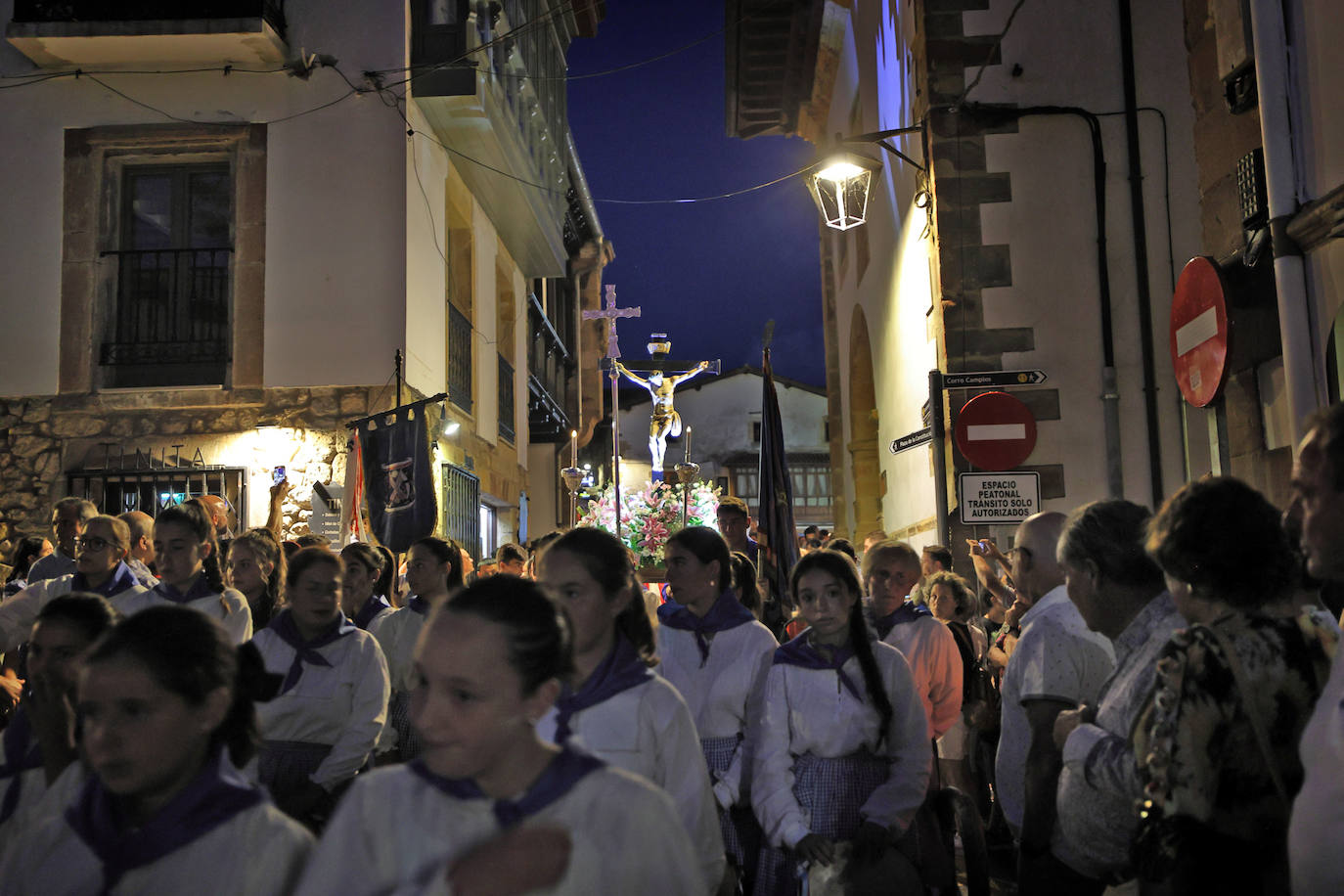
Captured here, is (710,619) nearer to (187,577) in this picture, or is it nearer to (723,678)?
(723,678)

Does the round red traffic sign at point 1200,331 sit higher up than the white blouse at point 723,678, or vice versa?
the round red traffic sign at point 1200,331

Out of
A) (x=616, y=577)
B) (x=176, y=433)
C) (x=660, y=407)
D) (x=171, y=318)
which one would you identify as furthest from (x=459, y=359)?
(x=616, y=577)

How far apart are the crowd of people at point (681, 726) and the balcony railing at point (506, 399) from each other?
12899 millimetres

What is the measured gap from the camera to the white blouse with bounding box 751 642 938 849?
13.2ft

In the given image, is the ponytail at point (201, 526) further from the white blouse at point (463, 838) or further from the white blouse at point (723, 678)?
the white blouse at point (463, 838)

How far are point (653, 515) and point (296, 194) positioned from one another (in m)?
5.46

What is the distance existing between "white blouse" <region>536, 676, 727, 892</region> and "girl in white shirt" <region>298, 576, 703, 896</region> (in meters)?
0.94

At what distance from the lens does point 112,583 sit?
5559mm

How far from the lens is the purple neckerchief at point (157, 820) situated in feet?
7.42

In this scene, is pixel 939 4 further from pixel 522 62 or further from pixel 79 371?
pixel 79 371

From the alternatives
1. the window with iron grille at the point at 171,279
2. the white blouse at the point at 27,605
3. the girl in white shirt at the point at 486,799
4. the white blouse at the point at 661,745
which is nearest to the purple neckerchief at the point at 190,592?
the white blouse at the point at 27,605

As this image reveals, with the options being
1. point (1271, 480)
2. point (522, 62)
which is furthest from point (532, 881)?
point (522, 62)

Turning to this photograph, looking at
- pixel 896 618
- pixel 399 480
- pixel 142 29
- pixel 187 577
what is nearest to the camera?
pixel 187 577

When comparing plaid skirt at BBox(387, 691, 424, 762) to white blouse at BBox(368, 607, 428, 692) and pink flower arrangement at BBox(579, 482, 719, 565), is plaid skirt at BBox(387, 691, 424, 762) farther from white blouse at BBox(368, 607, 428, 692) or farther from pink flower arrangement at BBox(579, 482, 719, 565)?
pink flower arrangement at BBox(579, 482, 719, 565)
